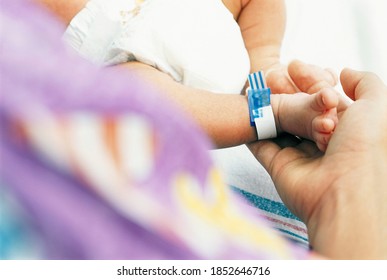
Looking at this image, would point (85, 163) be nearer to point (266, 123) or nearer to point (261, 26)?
point (266, 123)

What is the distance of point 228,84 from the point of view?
672 millimetres

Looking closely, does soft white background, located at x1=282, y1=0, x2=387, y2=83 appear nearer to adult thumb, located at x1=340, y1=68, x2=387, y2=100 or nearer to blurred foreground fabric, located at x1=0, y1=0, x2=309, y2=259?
adult thumb, located at x1=340, y1=68, x2=387, y2=100

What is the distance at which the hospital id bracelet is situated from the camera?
0.58 metres

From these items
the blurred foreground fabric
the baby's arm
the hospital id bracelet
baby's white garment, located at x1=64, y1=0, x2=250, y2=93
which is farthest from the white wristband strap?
the blurred foreground fabric

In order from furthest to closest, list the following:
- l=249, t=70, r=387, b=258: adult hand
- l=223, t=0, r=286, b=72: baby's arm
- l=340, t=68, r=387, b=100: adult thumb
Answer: l=223, t=0, r=286, b=72: baby's arm → l=340, t=68, r=387, b=100: adult thumb → l=249, t=70, r=387, b=258: adult hand

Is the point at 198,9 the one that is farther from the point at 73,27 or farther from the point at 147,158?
the point at 147,158

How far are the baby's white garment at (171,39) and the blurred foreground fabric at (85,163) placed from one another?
0.42 metres

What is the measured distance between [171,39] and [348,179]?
353 mm

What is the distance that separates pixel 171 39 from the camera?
633 mm

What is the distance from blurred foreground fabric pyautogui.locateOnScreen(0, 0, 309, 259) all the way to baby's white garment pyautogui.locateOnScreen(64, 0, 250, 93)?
1.39 feet

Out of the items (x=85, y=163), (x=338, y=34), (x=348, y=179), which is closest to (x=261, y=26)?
(x=338, y=34)

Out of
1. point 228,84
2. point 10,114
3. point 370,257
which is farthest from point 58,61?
point 228,84

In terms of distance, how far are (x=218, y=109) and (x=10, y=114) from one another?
1.35 ft

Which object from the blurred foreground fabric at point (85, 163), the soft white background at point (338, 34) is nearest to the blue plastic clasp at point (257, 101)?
the soft white background at point (338, 34)
